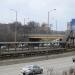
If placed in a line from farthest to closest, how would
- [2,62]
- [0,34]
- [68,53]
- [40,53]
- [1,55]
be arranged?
[0,34], [68,53], [40,53], [1,55], [2,62]

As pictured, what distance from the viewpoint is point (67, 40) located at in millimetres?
Answer: 96375

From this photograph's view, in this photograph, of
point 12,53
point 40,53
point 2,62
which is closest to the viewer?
point 2,62

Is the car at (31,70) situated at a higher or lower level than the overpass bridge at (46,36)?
lower

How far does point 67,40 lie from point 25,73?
61283mm

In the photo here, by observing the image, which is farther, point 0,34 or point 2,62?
point 0,34

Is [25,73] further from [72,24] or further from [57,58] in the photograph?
[72,24]

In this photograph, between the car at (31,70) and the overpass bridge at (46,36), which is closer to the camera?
the car at (31,70)

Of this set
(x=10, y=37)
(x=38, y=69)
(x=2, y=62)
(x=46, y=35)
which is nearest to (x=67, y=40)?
(x=10, y=37)

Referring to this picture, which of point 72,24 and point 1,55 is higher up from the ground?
point 72,24

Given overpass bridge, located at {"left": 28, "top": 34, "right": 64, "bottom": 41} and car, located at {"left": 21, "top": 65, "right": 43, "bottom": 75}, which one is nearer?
car, located at {"left": 21, "top": 65, "right": 43, "bottom": 75}

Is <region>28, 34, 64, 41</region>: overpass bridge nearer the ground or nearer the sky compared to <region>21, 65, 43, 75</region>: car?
nearer the sky

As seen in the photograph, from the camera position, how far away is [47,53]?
6944 centimetres

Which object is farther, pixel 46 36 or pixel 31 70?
pixel 46 36

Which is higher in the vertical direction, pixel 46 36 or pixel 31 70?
pixel 46 36
